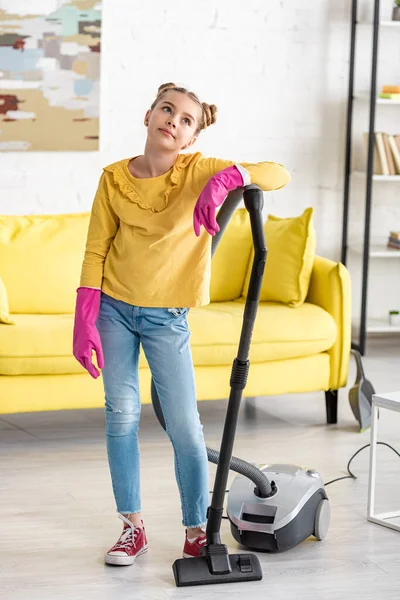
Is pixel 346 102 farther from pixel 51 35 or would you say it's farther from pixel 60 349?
pixel 60 349

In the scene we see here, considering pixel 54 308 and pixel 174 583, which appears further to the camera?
pixel 54 308

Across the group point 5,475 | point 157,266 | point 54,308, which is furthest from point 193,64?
point 157,266

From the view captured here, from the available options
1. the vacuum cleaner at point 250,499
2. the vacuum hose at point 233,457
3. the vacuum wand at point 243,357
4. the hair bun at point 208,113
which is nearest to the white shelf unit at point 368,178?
the vacuum cleaner at point 250,499

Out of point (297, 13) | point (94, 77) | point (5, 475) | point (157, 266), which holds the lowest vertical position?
point (5, 475)

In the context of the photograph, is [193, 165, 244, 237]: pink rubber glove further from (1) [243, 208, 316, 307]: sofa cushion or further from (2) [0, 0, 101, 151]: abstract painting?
(2) [0, 0, 101, 151]: abstract painting

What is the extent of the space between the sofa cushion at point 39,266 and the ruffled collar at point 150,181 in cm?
153

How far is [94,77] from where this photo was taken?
5082mm

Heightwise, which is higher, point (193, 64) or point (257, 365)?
point (193, 64)

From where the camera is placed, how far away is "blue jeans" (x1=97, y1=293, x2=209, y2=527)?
8.13 feet

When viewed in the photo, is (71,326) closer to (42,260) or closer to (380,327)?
(42,260)

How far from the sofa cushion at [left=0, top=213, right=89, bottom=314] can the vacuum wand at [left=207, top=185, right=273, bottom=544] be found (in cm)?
168

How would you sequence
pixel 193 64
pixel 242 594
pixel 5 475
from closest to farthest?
pixel 242 594 → pixel 5 475 → pixel 193 64

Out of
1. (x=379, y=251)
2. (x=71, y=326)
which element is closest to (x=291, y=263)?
(x=71, y=326)

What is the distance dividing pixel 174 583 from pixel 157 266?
0.76m
